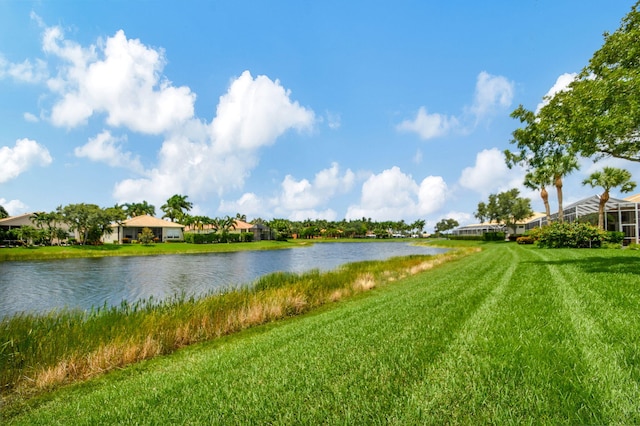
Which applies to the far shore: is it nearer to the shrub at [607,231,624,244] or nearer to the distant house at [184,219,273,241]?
the distant house at [184,219,273,241]

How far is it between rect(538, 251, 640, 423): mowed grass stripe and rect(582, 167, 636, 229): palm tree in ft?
92.8

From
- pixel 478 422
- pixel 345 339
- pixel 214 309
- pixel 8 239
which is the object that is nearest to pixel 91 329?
pixel 214 309

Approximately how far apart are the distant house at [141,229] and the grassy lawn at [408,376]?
60.3 m

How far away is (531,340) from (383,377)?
7.89 feet

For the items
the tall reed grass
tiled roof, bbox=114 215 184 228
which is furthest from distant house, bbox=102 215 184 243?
the tall reed grass

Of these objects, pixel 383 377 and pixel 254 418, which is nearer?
pixel 254 418

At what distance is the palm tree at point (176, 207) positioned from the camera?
8412 centimetres

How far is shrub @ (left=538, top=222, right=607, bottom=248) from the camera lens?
2525 cm

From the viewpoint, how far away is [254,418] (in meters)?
3.37

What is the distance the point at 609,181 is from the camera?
29.4m

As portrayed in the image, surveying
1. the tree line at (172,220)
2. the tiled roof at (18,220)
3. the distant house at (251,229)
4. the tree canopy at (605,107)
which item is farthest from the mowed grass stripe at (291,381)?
the distant house at (251,229)

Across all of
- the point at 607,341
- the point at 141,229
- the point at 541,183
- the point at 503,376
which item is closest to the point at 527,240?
the point at 541,183

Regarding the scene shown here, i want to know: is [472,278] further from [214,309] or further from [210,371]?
[210,371]

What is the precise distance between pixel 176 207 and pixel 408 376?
9213cm
